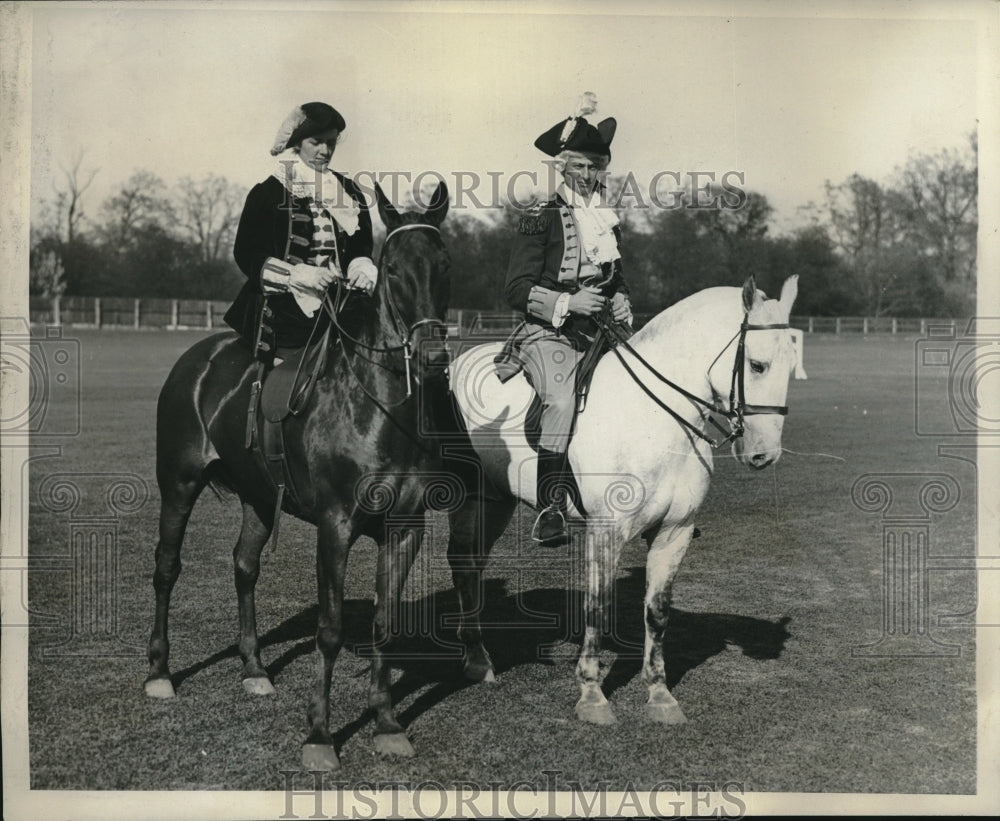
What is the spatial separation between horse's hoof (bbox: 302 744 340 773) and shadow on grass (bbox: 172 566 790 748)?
0.63 m

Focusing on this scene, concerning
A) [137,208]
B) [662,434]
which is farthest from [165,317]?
[662,434]

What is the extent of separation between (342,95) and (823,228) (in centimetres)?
2574

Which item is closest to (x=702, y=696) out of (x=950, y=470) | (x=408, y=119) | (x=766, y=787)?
(x=766, y=787)

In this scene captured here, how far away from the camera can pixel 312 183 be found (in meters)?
6.07

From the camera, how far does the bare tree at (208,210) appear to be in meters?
22.9

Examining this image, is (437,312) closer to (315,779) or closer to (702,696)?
(315,779)

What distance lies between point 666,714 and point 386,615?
1.75 metres

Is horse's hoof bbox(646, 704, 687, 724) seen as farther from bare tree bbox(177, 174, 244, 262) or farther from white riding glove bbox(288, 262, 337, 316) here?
bare tree bbox(177, 174, 244, 262)

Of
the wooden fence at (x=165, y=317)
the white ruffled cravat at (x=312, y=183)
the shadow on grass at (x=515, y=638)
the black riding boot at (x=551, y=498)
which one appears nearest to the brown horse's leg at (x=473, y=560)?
the shadow on grass at (x=515, y=638)

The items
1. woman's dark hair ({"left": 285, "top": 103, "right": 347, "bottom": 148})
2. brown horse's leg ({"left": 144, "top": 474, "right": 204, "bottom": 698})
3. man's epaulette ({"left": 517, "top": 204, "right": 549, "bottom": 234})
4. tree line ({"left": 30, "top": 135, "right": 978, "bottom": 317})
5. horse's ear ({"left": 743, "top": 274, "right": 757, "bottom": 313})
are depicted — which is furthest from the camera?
tree line ({"left": 30, "top": 135, "right": 978, "bottom": 317})

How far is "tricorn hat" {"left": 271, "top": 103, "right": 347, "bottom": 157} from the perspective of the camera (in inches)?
232

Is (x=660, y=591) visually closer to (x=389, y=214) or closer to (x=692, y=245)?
(x=389, y=214)

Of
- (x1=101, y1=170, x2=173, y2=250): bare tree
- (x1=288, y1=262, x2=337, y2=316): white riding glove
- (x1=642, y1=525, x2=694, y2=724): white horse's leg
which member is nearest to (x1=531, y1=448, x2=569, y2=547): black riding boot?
(x1=642, y1=525, x2=694, y2=724): white horse's leg

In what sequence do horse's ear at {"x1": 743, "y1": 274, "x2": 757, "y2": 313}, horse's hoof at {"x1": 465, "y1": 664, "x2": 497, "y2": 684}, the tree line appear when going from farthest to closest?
the tree line → horse's hoof at {"x1": 465, "y1": 664, "x2": 497, "y2": 684} → horse's ear at {"x1": 743, "y1": 274, "x2": 757, "y2": 313}
